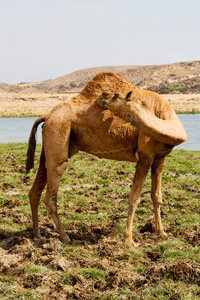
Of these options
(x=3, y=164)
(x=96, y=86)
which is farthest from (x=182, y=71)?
(x=96, y=86)

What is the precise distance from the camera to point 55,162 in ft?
19.1

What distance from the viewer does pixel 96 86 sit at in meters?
5.95

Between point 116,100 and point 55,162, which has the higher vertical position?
point 116,100

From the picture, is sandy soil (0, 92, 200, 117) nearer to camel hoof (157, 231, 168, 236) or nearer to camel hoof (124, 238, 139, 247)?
camel hoof (157, 231, 168, 236)

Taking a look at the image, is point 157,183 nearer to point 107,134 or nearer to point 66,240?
point 107,134

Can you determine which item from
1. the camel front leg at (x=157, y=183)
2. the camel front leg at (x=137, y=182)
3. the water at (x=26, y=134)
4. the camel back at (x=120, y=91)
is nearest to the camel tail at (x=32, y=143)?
the camel back at (x=120, y=91)

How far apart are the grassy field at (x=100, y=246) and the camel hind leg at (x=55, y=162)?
33 cm

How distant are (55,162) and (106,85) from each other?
4.60 feet

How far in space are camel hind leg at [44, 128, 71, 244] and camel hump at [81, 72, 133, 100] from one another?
689mm

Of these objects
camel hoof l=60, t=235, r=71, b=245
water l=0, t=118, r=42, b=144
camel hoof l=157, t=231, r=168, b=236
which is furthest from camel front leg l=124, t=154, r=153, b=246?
water l=0, t=118, r=42, b=144

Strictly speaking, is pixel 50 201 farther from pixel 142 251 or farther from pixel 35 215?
pixel 142 251

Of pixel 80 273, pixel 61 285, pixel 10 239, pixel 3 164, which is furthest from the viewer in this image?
pixel 3 164

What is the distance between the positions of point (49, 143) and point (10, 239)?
1.55m

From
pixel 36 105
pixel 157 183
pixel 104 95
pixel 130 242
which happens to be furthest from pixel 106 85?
pixel 36 105
